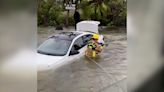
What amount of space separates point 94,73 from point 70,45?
1.00 ft

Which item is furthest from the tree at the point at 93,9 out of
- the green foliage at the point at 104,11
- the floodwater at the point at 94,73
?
the floodwater at the point at 94,73

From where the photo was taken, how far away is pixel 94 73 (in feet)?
5.69

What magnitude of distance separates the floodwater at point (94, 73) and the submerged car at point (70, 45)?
0.16 ft

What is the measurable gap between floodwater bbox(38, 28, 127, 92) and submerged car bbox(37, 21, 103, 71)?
50 millimetres

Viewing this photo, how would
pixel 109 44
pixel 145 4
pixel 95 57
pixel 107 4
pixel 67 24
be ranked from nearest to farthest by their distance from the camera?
pixel 145 4 < pixel 67 24 < pixel 107 4 < pixel 109 44 < pixel 95 57

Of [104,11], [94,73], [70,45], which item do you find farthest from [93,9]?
[94,73]

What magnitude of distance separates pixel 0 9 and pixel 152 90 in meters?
0.60

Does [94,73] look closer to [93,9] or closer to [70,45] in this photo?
[70,45]

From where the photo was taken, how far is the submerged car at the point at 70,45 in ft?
4.66

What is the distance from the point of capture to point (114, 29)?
1.34 meters

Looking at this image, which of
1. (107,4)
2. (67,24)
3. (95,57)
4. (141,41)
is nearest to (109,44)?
(95,57)

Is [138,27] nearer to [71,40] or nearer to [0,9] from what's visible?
[0,9]

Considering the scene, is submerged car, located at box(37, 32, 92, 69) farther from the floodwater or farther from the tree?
the tree

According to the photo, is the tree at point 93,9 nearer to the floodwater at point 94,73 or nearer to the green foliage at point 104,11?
the green foliage at point 104,11
